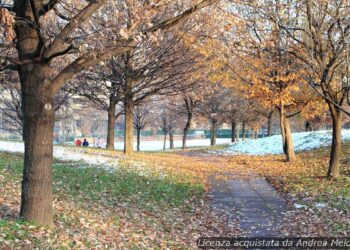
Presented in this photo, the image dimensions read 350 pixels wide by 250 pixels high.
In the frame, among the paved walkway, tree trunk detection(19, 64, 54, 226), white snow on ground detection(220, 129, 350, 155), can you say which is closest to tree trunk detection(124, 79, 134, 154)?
the paved walkway

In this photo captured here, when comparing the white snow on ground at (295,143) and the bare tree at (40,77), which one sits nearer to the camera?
the bare tree at (40,77)

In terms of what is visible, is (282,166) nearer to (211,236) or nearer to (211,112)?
(211,236)

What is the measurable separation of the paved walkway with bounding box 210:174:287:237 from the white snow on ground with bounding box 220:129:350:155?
10.9 meters

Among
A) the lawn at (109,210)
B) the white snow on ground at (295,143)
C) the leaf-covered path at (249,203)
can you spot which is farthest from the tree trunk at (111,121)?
the lawn at (109,210)

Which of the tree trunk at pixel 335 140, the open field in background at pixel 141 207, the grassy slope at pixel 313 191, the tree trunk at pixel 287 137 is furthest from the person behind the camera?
the tree trunk at pixel 287 137

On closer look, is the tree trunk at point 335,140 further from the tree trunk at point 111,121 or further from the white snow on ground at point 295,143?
the tree trunk at point 111,121

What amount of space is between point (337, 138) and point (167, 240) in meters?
8.73

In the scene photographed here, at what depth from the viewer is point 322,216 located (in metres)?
9.07

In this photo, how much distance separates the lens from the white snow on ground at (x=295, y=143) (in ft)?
81.1

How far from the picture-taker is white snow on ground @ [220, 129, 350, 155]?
24734 millimetres

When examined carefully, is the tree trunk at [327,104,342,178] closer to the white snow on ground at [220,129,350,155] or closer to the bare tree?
the bare tree

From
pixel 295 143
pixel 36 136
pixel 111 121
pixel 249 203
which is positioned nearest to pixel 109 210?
pixel 36 136

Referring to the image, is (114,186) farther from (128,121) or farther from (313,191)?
(128,121)

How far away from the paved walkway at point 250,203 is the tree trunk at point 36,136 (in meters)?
4.23
